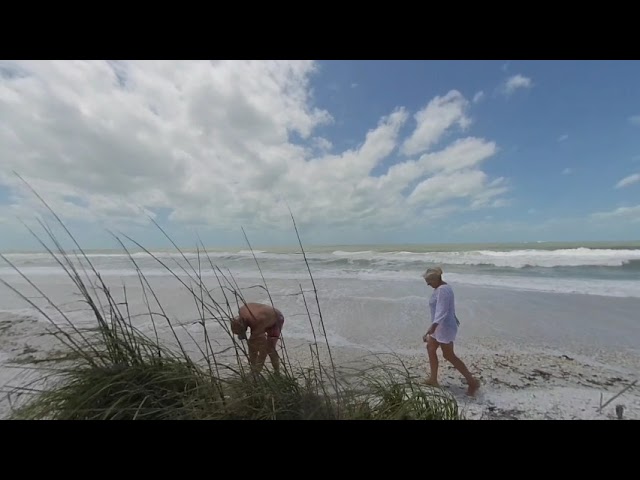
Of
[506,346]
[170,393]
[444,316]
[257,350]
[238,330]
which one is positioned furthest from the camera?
[506,346]

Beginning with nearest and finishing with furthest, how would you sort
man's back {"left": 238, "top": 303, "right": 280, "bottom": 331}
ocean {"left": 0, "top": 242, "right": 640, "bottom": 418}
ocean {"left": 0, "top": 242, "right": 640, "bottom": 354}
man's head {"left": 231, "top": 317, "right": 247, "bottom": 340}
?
man's head {"left": 231, "top": 317, "right": 247, "bottom": 340}
man's back {"left": 238, "top": 303, "right": 280, "bottom": 331}
ocean {"left": 0, "top": 242, "right": 640, "bottom": 418}
ocean {"left": 0, "top": 242, "right": 640, "bottom": 354}

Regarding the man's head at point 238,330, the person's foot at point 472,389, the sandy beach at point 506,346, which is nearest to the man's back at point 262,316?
the sandy beach at point 506,346

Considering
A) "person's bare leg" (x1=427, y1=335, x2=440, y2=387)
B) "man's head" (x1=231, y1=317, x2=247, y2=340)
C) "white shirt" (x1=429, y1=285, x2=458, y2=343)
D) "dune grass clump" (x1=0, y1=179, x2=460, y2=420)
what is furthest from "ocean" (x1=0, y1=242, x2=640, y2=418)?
"white shirt" (x1=429, y1=285, x2=458, y2=343)

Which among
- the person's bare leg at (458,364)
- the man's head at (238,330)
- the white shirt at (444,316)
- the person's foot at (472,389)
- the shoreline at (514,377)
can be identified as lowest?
the shoreline at (514,377)

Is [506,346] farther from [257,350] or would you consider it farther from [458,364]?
[257,350]

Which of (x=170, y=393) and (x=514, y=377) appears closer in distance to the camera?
(x=170, y=393)

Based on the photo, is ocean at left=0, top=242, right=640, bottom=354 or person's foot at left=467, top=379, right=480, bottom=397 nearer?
person's foot at left=467, top=379, right=480, bottom=397

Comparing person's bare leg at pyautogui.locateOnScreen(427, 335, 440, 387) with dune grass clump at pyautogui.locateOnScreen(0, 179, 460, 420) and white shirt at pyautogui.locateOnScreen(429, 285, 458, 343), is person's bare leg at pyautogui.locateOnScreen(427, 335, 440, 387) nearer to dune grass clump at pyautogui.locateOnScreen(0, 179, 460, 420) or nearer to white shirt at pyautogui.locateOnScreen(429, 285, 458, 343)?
white shirt at pyautogui.locateOnScreen(429, 285, 458, 343)

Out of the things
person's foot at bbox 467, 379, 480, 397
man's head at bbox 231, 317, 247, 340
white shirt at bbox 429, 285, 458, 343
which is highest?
man's head at bbox 231, 317, 247, 340

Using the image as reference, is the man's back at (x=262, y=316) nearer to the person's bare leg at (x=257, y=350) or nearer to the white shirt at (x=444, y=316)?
the person's bare leg at (x=257, y=350)

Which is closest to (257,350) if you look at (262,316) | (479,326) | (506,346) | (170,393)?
(170,393)
